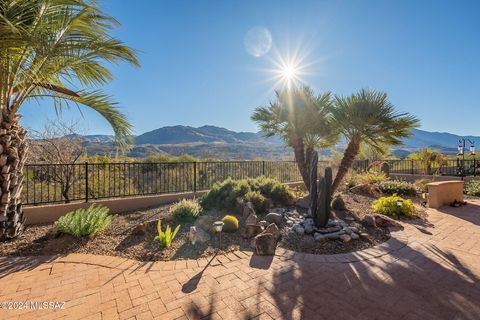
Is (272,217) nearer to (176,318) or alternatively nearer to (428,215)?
(176,318)

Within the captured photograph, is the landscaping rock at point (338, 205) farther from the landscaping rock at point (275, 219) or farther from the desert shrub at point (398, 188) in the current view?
the desert shrub at point (398, 188)

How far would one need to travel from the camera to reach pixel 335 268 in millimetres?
3100

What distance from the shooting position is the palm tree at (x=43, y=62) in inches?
112

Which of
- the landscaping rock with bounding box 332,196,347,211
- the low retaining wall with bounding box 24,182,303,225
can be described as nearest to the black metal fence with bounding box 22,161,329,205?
the low retaining wall with bounding box 24,182,303,225

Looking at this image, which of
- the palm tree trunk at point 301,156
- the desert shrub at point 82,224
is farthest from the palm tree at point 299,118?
the desert shrub at point 82,224

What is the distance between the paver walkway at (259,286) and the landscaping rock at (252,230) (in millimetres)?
646

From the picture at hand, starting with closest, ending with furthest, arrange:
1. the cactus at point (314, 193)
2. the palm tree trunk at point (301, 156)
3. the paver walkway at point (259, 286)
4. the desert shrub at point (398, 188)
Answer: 1. the paver walkway at point (259, 286)
2. the cactus at point (314, 193)
3. the palm tree trunk at point (301, 156)
4. the desert shrub at point (398, 188)

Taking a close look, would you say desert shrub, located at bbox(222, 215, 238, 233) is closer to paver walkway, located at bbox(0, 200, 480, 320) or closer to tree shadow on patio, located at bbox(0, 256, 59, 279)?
paver walkway, located at bbox(0, 200, 480, 320)

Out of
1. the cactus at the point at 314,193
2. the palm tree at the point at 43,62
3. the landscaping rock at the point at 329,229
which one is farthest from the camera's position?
the cactus at the point at 314,193

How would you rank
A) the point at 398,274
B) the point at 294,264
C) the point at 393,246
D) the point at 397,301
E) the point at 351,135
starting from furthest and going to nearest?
the point at 351,135
the point at 393,246
the point at 294,264
the point at 398,274
the point at 397,301

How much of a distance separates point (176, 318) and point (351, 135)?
6350 mm

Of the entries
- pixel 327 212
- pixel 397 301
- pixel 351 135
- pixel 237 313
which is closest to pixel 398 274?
pixel 397 301

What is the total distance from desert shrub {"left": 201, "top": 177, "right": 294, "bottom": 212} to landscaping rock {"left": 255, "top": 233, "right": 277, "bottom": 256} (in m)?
1.89

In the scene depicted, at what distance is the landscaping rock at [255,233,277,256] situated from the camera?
11.5 feet
